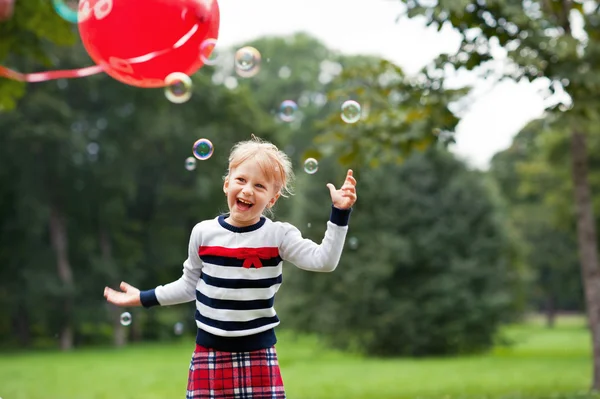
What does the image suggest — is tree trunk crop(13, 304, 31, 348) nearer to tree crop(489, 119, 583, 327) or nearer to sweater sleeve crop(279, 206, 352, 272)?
tree crop(489, 119, 583, 327)

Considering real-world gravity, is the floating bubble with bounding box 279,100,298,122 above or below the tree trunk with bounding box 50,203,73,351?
below

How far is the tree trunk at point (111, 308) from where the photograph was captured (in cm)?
2602

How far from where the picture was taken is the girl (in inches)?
125

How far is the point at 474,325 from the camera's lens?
20797mm

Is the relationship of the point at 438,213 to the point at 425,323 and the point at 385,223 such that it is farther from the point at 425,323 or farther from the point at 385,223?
the point at 425,323

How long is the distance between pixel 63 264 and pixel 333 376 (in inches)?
509

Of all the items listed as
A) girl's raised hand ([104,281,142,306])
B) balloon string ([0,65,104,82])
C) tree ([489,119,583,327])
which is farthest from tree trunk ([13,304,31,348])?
girl's raised hand ([104,281,142,306])

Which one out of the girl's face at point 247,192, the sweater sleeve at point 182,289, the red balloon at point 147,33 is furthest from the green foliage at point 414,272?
the girl's face at point 247,192

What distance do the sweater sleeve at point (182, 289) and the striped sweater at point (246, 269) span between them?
0.05 m

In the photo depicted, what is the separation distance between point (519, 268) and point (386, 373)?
32.7 feet

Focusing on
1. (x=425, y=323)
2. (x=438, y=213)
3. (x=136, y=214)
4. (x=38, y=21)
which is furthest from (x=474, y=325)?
(x=38, y=21)

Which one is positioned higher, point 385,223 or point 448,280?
point 385,223

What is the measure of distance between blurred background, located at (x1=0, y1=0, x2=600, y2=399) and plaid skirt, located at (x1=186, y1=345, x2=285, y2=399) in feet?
5.06

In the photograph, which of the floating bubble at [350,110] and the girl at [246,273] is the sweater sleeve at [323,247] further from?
the floating bubble at [350,110]
